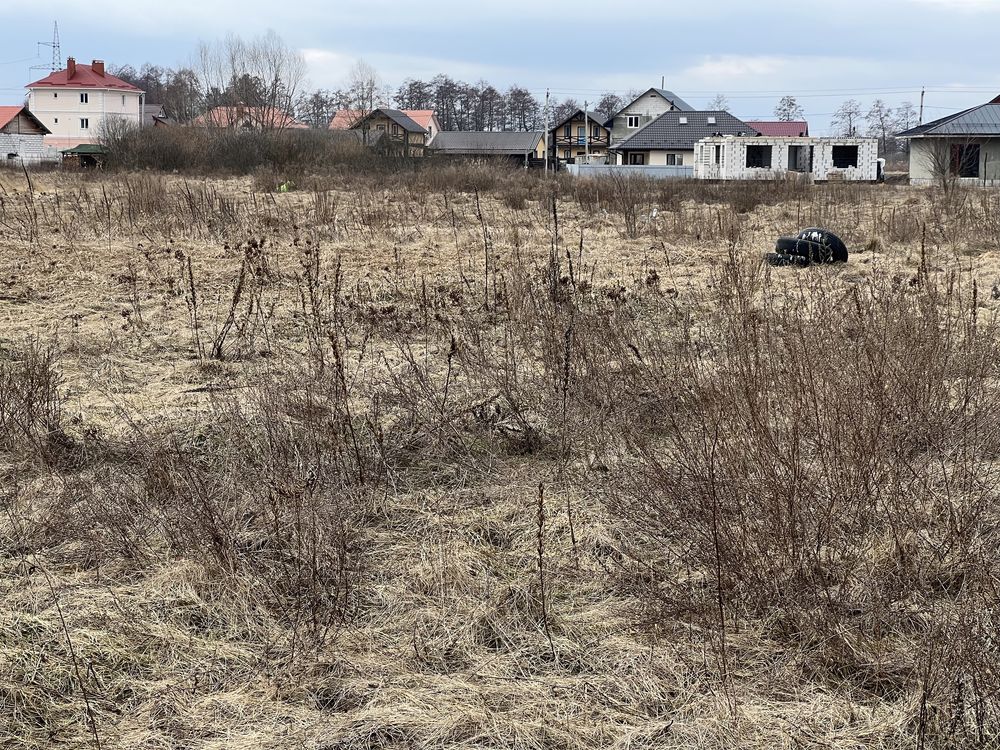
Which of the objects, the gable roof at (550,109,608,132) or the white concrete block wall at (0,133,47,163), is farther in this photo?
the gable roof at (550,109,608,132)

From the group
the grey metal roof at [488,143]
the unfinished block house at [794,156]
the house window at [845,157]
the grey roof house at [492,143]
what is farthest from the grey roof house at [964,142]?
the grey metal roof at [488,143]

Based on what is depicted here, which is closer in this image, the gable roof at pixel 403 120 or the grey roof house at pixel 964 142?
the grey roof house at pixel 964 142

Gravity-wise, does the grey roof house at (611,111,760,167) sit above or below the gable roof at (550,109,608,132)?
below

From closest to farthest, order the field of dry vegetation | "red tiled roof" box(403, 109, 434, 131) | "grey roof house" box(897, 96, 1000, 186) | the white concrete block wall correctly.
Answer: the field of dry vegetation
"grey roof house" box(897, 96, 1000, 186)
the white concrete block wall
"red tiled roof" box(403, 109, 434, 131)

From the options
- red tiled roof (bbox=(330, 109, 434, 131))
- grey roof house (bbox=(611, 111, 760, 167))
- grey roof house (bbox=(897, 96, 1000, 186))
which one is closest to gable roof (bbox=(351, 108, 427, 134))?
red tiled roof (bbox=(330, 109, 434, 131))

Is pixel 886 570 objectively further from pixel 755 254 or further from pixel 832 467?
pixel 755 254

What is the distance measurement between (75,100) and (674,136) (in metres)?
43.3

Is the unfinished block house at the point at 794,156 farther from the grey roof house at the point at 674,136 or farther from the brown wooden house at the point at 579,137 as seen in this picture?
the brown wooden house at the point at 579,137

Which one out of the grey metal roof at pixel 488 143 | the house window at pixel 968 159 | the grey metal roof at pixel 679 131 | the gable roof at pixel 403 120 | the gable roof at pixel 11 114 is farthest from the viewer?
the gable roof at pixel 403 120

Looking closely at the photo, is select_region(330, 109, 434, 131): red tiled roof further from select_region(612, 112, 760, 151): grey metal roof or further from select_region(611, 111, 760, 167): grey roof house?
select_region(612, 112, 760, 151): grey metal roof

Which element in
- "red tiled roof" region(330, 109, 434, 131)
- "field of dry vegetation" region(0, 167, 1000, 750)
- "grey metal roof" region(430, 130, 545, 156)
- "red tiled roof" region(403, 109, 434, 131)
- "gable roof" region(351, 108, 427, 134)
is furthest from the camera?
"red tiled roof" region(403, 109, 434, 131)

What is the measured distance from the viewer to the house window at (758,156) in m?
40.0

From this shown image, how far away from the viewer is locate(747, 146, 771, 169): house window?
131 ft

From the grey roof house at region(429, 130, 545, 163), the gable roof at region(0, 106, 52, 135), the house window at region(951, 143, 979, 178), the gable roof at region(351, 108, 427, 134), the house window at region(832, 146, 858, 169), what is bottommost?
the house window at region(951, 143, 979, 178)
